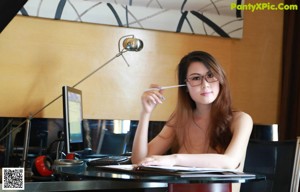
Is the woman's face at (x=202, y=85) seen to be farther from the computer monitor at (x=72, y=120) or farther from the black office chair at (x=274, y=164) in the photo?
the computer monitor at (x=72, y=120)

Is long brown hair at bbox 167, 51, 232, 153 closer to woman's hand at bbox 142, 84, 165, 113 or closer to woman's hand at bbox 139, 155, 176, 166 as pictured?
woman's hand at bbox 142, 84, 165, 113

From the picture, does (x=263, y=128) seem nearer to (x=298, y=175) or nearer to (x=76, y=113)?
(x=298, y=175)

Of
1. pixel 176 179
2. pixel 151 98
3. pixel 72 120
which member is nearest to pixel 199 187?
pixel 176 179

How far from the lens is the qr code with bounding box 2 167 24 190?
1.65m

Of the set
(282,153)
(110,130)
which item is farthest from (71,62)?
(282,153)

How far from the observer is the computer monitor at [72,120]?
184cm

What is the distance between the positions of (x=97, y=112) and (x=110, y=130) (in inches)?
7.3

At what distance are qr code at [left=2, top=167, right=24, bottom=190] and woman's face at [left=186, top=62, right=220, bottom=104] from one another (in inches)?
31.3

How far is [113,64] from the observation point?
2.55m

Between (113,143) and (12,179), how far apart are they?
2.62 ft

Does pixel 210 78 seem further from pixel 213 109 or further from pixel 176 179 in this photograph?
pixel 176 179

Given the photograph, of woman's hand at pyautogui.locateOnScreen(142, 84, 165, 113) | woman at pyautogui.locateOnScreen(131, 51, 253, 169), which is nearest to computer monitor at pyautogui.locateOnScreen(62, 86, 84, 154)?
woman at pyautogui.locateOnScreen(131, 51, 253, 169)

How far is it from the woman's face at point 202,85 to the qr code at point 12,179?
0.80 meters

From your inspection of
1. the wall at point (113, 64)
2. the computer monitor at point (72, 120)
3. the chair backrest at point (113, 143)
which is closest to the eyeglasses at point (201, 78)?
the computer monitor at point (72, 120)
